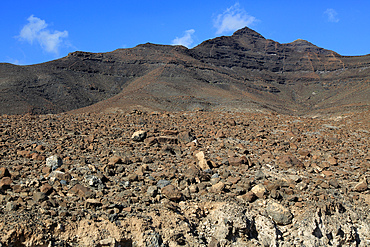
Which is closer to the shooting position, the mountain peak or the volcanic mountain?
the volcanic mountain

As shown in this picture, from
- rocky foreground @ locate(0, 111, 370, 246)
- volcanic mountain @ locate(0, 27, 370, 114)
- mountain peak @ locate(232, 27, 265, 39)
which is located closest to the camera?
rocky foreground @ locate(0, 111, 370, 246)

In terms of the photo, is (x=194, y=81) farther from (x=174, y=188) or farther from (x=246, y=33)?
(x=246, y=33)

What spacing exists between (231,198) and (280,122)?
7529mm

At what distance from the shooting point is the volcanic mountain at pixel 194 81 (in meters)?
38.4

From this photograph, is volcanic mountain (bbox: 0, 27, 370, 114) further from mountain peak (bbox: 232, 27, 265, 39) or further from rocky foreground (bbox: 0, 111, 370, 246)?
rocky foreground (bbox: 0, 111, 370, 246)

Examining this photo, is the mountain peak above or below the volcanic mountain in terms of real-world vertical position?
above

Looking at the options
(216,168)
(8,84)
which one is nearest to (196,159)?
(216,168)

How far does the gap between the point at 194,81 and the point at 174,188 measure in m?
46.6

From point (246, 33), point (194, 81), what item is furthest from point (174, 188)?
point (246, 33)

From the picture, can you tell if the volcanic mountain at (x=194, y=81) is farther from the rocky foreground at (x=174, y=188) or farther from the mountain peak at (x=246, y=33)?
the rocky foreground at (x=174, y=188)

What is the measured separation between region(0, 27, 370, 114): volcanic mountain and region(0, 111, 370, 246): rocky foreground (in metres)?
21.0

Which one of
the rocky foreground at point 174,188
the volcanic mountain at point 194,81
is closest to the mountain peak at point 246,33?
the volcanic mountain at point 194,81

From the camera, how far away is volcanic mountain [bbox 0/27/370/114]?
126ft

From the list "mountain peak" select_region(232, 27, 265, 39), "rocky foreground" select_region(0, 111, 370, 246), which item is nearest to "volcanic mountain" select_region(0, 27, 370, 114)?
"mountain peak" select_region(232, 27, 265, 39)
